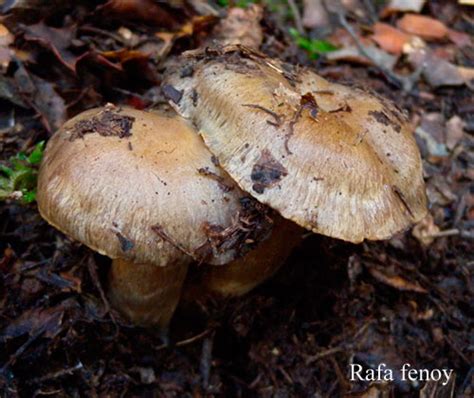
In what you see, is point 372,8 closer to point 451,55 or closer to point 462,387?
point 451,55

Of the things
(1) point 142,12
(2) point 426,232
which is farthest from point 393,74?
(1) point 142,12

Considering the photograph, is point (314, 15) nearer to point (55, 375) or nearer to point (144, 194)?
point (144, 194)

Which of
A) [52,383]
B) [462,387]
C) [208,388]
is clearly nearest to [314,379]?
[208,388]

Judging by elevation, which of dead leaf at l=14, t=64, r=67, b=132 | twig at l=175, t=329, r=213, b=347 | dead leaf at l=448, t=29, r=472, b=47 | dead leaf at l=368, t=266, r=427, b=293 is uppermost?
dead leaf at l=448, t=29, r=472, b=47

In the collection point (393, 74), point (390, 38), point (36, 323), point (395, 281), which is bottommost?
point (36, 323)

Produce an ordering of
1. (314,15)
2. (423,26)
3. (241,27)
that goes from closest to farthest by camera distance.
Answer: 1. (241,27)
2. (314,15)
3. (423,26)

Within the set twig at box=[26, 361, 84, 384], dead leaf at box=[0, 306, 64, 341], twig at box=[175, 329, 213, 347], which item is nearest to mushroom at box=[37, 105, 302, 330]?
dead leaf at box=[0, 306, 64, 341]

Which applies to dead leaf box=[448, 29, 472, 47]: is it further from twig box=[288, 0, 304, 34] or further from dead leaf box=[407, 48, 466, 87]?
twig box=[288, 0, 304, 34]
